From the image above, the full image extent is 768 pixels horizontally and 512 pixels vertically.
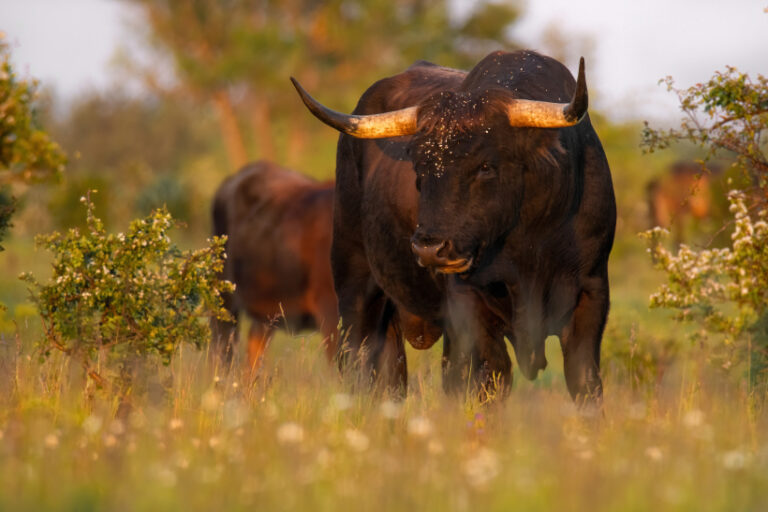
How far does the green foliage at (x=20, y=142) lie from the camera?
190 inches

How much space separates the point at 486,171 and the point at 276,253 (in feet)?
19.1

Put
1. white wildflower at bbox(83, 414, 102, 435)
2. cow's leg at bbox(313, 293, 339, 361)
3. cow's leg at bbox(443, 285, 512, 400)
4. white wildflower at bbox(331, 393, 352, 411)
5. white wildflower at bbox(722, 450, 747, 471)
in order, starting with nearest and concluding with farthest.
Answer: white wildflower at bbox(722, 450, 747, 471)
white wildflower at bbox(83, 414, 102, 435)
white wildflower at bbox(331, 393, 352, 411)
cow's leg at bbox(443, 285, 512, 400)
cow's leg at bbox(313, 293, 339, 361)

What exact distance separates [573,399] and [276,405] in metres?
1.65

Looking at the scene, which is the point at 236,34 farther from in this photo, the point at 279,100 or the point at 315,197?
the point at 315,197

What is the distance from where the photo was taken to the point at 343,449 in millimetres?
4055

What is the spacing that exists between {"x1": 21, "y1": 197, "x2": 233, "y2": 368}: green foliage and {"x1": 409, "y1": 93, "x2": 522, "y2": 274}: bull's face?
4.17ft

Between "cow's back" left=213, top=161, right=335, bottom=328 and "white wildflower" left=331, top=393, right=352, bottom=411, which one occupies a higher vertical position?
"cow's back" left=213, top=161, right=335, bottom=328

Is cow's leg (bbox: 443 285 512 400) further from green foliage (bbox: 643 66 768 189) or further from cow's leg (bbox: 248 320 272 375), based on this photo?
cow's leg (bbox: 248 320 272 375)

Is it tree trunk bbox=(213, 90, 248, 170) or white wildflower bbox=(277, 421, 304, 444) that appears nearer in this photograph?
white wildflower bbox=(277, 421, 304, 444)

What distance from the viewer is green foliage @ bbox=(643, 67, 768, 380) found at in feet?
20.1

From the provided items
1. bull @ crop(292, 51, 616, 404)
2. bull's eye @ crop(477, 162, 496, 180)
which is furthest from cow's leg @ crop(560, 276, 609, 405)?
bull's eye @ crop(477, 162, 496, 180)

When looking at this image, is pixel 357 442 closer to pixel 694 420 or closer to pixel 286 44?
pixel 694 420

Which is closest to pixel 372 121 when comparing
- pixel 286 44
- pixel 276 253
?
pixel 276 253

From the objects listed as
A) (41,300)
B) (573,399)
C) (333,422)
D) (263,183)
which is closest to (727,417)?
(573,399)
